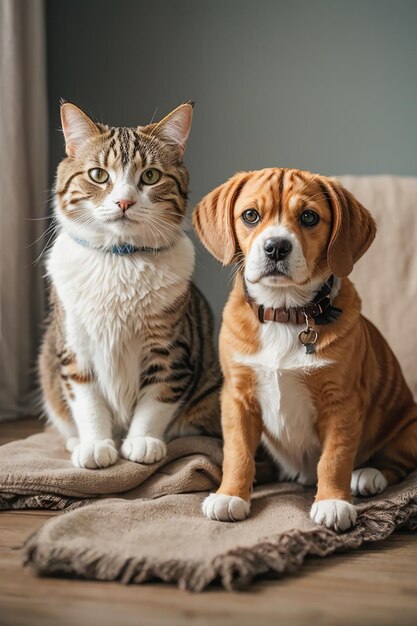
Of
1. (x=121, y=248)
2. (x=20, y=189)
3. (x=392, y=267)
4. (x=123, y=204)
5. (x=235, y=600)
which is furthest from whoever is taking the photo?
(x=20, y=189)

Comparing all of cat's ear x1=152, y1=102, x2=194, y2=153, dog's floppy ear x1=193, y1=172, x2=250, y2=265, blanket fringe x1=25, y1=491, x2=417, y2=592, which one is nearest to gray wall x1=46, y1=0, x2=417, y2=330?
cat's ear x1=152, y1=102, x2=194, y2=153

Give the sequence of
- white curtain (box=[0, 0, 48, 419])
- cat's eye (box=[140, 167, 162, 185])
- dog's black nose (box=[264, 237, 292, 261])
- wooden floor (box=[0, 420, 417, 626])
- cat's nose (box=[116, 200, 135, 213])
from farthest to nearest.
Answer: white curtain (box=[0, 0, 48, 419]) < cat's eye (box=[140, 167, 162, 185]) < cat's nose (box=[116, 200, 135, 213]) < dog's black nose (box=[264, 237, 292, 261]) < wooden floor (box=[0, 420, 417, 626])

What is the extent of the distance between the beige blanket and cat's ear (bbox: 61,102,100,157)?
0.79 m

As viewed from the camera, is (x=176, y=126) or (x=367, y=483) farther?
(x=176, y=126)

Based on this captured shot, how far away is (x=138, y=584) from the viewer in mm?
1183

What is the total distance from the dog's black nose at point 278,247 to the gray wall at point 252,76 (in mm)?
1111

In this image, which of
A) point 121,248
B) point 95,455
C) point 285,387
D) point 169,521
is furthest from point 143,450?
point 121,248

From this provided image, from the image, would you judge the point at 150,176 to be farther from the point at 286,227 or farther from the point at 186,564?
the point at 186,564

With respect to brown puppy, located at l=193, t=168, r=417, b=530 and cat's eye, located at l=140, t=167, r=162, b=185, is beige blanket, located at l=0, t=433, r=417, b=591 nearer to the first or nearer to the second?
brown puppy, located at l=193, t=168, r=417, b=530

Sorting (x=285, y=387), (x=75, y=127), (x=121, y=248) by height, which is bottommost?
(x=285, y=387)

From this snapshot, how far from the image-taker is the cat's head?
1664 mm

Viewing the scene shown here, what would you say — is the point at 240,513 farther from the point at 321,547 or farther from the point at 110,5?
the point at 110,5

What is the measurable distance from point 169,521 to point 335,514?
34 centimetres

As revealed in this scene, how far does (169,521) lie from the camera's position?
1.44 metres
